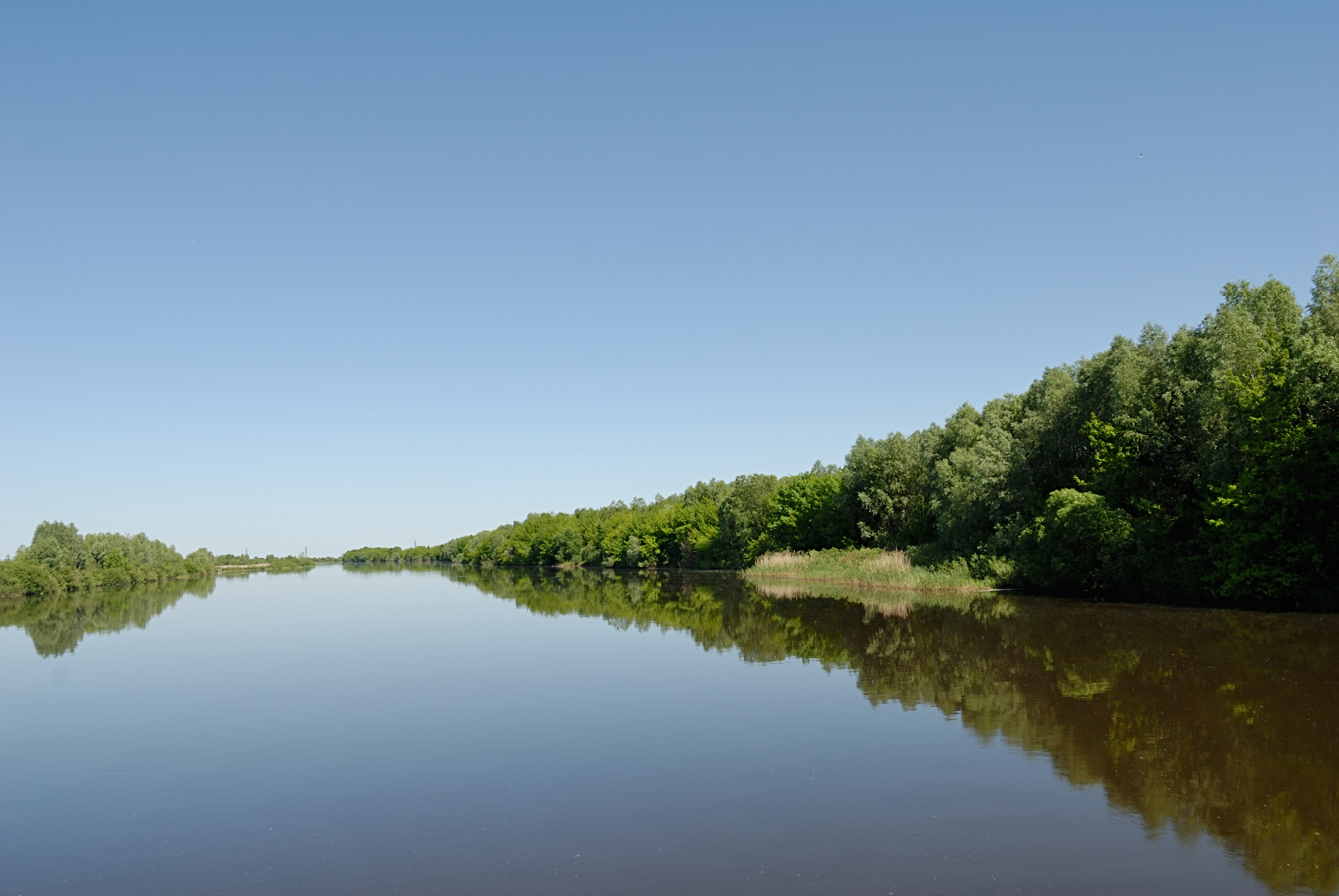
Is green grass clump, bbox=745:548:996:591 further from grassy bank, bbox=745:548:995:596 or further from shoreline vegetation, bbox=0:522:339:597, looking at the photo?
shoreline vegetation, bbox=0:522:339:597

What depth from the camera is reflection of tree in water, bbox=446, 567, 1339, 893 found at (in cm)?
984

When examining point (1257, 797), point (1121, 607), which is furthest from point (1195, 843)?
point (1121, 607)

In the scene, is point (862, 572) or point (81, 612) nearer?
point (81, 612)

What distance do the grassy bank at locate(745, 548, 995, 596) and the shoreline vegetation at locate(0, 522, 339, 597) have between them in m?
67.8

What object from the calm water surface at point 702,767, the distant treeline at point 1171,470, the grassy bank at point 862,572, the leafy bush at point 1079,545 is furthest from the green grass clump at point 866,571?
the calm water surface at point 702,767

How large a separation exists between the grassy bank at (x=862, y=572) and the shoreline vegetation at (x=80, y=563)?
6777cm

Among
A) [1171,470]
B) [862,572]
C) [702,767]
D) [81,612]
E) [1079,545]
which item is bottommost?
[862,572]

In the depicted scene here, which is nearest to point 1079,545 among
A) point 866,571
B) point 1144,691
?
point 866,571

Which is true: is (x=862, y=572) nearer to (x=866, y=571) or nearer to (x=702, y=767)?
(x=866, y=571)

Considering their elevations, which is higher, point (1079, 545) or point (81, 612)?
point (1079, 545)

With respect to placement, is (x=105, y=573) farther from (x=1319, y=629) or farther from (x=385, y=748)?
(x=1319, y=629)

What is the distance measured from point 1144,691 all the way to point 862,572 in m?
41.4

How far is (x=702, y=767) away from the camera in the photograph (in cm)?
1299

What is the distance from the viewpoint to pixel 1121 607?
36.3m
